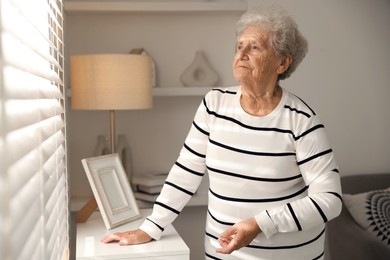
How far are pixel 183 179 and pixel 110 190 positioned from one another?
0.38 m

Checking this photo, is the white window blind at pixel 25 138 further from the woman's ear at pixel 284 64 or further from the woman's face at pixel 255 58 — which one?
the woman's ear at pixel 284 64

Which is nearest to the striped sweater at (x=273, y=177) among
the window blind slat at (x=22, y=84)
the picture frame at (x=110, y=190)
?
the picture frame at (x=110, y=190)

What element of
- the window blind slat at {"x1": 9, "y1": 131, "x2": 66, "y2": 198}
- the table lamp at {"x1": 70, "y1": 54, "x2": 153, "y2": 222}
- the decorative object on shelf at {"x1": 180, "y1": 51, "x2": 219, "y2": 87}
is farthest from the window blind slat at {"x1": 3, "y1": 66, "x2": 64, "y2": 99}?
the decorative object on shelf at {"x1": 180, "y1": 51, "x2": 219, "y2": 87}

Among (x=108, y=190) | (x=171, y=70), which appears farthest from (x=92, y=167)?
(x=171, y=70)

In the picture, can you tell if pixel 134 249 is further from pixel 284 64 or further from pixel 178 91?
pixel 178 91

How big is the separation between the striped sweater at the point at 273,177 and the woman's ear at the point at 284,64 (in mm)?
98

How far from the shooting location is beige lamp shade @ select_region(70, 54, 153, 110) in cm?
227

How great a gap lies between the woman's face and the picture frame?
708 millimetres

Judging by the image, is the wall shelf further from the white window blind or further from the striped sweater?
the white window blind

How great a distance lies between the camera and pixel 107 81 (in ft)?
7.46

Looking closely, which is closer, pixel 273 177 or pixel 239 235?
pixel 239 235

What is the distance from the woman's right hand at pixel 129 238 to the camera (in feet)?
6.08

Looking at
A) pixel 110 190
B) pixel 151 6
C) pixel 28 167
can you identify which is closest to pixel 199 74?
pixel 151 6

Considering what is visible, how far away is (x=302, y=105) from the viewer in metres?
1.82
